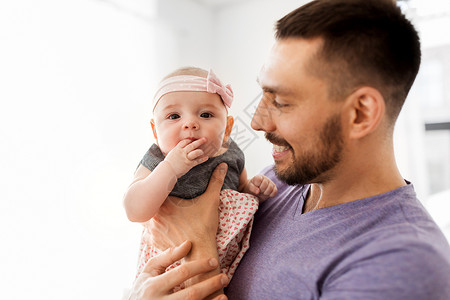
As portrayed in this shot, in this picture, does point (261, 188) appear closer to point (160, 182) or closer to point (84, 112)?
point (160, 182)

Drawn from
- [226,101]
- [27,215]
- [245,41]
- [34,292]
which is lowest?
[34,292]

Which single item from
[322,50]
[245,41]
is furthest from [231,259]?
[245,41]

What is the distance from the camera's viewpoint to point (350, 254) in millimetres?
804

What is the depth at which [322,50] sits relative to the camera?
92cm

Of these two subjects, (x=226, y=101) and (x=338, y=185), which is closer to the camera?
(x=338, y=185)

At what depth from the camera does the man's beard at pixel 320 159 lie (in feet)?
3.11

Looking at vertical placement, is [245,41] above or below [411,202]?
above

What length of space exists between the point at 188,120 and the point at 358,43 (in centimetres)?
52

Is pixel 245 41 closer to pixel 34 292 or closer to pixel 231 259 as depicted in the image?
pixel 231 259

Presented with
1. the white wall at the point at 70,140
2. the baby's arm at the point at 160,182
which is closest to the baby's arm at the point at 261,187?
the baby's arm at the point at 160,182

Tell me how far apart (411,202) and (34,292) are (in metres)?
2.12

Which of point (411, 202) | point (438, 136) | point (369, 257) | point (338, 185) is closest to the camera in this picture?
point (369, 257)

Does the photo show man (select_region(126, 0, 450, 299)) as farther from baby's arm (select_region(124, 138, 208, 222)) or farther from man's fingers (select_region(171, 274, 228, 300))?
baby's arm (select_region(124, 138, 208, 222))

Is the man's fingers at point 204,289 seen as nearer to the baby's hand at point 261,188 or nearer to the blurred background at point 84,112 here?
the baby's hand at point 261,188
